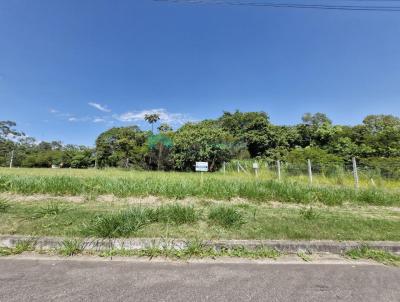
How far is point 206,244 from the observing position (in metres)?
3.79

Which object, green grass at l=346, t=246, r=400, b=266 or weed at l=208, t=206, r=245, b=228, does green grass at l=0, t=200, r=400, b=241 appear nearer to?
weed at l=208, t=206, r=245, b=228

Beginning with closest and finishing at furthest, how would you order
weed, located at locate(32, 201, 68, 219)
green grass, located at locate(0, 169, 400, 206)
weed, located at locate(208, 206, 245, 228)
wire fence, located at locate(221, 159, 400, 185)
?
weed, located at locate(208, 206, 245, 228) < weed, located at locate(32, 201, 68, 219) < green grass, located at locate(0, 169, 400, 206) < wire fence, located at locate(221, 159, 400, 185)

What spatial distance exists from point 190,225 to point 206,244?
0.80 m

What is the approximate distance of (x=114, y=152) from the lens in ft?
130

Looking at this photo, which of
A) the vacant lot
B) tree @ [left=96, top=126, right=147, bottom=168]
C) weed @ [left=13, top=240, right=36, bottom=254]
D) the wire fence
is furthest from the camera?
tree @ [left=96, top=126, right=147, bottom=168]

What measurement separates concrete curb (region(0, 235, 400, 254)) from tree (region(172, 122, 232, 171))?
2024 cm

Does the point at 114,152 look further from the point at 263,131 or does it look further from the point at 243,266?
the point at 243,266

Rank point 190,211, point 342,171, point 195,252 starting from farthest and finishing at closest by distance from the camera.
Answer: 1. point 342,171
2. point 190,211
3. point 195,252

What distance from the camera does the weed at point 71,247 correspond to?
3.59 meters

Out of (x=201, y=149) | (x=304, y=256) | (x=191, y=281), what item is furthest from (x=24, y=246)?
(x=201, y=149)

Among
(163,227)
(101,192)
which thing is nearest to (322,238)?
(163,227)

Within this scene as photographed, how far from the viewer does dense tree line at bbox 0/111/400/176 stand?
82.6 ft

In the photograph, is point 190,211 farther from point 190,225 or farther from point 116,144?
point 116,144

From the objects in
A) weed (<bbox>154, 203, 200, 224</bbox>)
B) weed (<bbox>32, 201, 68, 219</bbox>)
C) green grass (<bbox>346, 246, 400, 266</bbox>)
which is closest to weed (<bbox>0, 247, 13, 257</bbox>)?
weed (<bbox>32, 201, 68, 219</bbox>)
